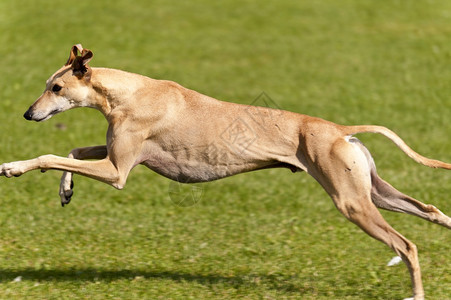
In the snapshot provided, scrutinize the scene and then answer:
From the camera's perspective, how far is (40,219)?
1038cm

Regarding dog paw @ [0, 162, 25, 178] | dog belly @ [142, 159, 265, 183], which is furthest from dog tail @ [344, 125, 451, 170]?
dog paw @ [0, 162, 25, 178]

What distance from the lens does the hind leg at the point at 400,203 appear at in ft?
24.7

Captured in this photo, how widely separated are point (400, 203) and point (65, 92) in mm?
3618

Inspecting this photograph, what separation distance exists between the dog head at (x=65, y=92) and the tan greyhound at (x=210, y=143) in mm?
10

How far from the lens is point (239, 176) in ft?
42.9

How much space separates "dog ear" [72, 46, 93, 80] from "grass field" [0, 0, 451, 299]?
2.27 metres

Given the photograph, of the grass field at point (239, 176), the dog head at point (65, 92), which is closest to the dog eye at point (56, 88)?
the dog head at point (65, 92)

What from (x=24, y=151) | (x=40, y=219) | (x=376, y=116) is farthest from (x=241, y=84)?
(x=40, y=219)

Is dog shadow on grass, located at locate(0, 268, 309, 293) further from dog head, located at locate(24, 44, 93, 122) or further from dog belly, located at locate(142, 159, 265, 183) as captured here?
dog head, located at locate(24, 44, 93, 122)

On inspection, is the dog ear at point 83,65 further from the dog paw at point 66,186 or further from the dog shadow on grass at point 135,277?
the dog shadow on grass at point 135,277

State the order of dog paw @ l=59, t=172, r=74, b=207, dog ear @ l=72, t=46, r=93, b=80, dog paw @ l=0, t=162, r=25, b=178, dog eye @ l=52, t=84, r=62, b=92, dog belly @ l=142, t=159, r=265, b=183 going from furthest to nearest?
dog paw @ l=59, t=172, r=74, b=207, dog belly @ l=142, t=159, r=265, b=183, dog eye @ l=52, t=84, r=62, b=92, dog ear @ l=72, t=46, r=93, b=80, dog paw @ l=0, t=162, r=25, b=178

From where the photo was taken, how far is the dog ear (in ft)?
23.7

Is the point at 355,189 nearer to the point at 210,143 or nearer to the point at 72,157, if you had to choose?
the point at 210,143

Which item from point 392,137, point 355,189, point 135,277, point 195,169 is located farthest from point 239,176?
point 355,189
